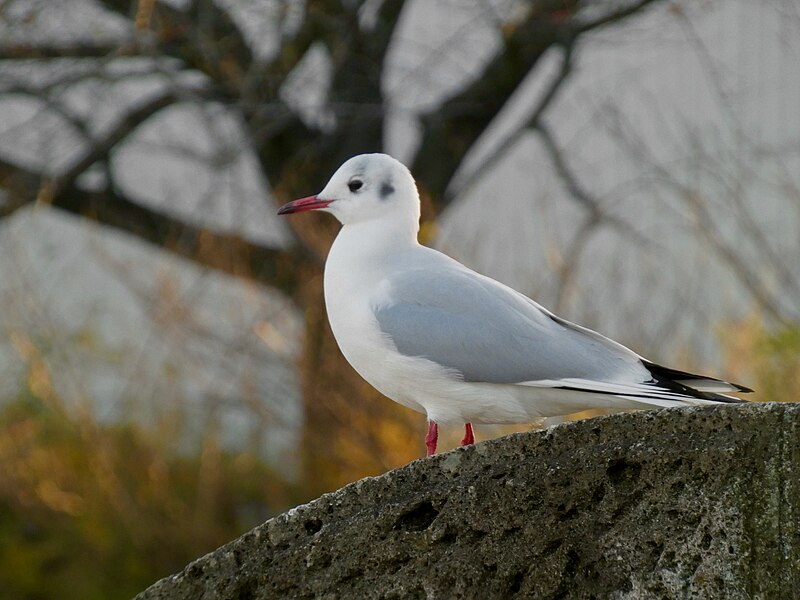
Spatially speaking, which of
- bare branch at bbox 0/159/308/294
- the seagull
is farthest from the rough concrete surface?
bare branch at bbox 0/159/308/294

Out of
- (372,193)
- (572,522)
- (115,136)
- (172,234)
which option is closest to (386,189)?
(372,193)

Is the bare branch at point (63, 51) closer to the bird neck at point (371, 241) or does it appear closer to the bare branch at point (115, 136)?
the bare branch at point (115, 136)

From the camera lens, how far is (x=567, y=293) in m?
6.20

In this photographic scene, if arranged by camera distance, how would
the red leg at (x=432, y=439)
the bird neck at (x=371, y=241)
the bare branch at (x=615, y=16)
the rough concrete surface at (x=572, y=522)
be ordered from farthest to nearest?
1. the bare branch at (x=615, y=16)
2. the bird neck at (x=371, y=241)
3. the red leg at (x=432, y=439)
4. the rough concrete surface at (x=572, y=522)

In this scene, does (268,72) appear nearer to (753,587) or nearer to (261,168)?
(261,168)

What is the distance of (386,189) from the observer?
3186 mm

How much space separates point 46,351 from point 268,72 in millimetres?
2065

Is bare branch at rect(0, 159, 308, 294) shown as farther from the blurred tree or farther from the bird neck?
the bird neck

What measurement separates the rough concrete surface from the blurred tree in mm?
4120

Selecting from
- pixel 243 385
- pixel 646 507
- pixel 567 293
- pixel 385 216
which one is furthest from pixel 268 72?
pixel 646 507

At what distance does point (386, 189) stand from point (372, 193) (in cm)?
4

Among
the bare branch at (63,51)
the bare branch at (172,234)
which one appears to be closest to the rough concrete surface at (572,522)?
the bare branch at (172,234)

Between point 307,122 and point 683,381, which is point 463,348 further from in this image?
point 307,122

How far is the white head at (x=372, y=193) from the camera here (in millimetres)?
3176
